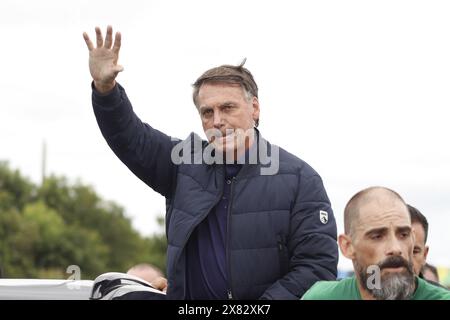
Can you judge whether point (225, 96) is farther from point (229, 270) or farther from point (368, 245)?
point (368, 245)

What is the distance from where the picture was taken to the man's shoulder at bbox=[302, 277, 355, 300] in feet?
14.8

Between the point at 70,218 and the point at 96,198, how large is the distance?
3.01 m

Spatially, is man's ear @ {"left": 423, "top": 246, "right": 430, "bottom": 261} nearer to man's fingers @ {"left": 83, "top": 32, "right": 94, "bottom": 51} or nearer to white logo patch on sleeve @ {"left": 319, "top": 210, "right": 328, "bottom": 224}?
white logo patch on sleeve @ {"left": 319, "top": 210, "right": 328, "bottom": 224}

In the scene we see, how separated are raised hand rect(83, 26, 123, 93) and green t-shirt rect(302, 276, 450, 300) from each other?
1468mm

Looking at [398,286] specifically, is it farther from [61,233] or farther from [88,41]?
[61,233]

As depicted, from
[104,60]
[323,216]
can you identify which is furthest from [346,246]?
[104,60]

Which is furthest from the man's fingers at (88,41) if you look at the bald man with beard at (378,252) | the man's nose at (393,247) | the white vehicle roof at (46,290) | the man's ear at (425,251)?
the man's ear at (425,251)

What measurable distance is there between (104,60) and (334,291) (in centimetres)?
166

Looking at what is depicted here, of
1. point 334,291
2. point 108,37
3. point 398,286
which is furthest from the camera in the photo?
point 108,37

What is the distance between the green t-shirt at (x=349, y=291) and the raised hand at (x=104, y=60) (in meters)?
1.47

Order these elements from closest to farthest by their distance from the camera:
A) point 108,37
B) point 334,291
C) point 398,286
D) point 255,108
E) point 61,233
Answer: point 398,286 → point 334,291 → point 108,37 → point 255,108 → point 61,233

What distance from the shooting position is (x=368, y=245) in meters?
4.43

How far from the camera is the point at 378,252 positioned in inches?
172
